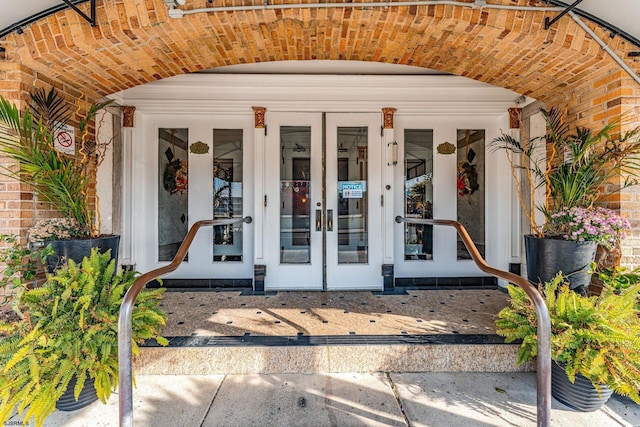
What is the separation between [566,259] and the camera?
7.79 feet

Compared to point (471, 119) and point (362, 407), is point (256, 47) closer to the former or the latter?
point (471, 119)

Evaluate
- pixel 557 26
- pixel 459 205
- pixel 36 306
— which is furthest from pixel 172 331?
pixel 557 26

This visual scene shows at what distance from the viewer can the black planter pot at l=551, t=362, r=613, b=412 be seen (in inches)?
73.5

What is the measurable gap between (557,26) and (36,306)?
13.0 feet

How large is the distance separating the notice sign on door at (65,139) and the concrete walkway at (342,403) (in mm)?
1958

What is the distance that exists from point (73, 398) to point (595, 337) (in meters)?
3.06

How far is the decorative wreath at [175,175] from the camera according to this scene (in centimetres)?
371

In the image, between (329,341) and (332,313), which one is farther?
(332,313)

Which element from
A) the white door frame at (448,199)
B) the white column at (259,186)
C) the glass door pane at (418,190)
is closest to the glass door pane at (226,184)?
the white column at (259,186)

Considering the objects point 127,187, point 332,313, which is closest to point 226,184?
point 127,187

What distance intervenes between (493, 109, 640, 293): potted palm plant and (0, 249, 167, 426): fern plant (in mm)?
2878

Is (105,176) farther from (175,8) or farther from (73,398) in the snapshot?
(73,398)

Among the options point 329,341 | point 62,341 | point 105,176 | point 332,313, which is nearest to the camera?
point 62,341

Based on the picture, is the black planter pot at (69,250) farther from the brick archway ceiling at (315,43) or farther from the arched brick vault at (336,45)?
the brick archway ceiling at (315,43)
